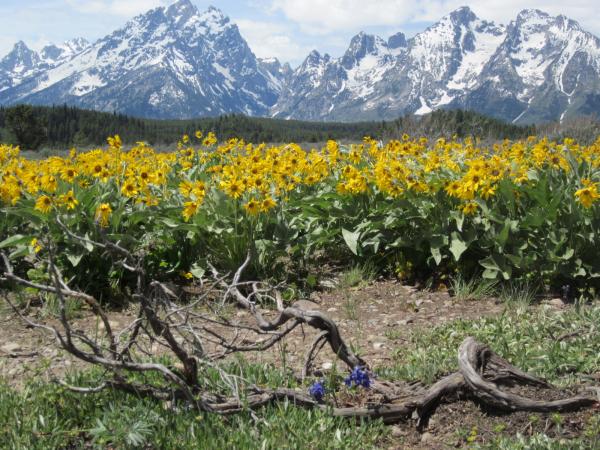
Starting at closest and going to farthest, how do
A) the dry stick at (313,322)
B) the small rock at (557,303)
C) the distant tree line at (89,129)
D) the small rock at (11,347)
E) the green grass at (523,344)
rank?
the dry stick at (313,322) → the green grass at (523,344) → the small rock at (11,347) → the small rock at (557,303) → the distant tree line at (89,129)

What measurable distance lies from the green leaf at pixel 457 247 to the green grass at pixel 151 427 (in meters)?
2.51

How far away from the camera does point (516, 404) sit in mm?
2746

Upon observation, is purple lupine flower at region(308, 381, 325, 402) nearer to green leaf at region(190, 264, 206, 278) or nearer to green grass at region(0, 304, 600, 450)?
green grass at region(0, 304, 600, 450)

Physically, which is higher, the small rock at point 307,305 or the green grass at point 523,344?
the green grass at point 523,344

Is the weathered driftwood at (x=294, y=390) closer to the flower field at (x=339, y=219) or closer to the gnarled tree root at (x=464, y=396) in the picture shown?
the gnarled tree root at (x=464, y=396)

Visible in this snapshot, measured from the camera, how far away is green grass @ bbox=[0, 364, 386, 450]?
2514mm

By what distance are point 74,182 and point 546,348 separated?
4.10m

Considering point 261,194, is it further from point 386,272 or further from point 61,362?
point 61,362

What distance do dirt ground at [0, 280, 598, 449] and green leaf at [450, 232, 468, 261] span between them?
393 millimetres

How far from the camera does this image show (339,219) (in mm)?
5906

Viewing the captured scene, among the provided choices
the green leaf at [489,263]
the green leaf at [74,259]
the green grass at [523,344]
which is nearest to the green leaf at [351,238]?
the green leaf at [489,263]

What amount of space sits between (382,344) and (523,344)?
0.92m

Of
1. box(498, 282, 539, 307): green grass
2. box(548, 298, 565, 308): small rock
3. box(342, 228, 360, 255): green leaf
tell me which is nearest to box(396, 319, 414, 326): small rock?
box(498, 282, 539, 307): green grass

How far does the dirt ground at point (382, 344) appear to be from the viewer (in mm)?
2715
